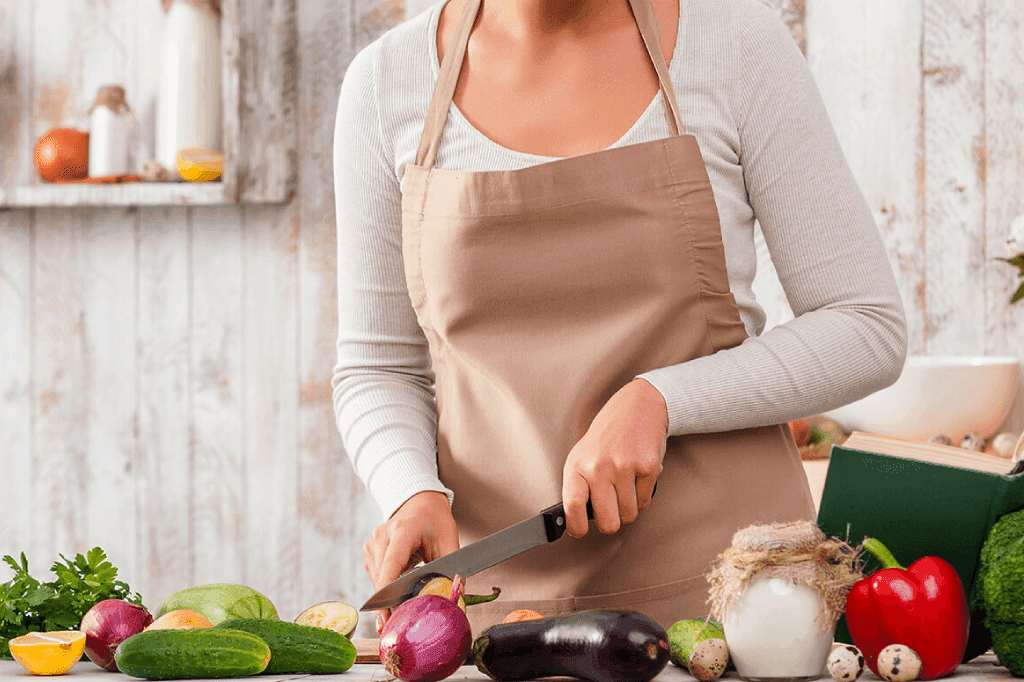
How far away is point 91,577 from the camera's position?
2.77 ft

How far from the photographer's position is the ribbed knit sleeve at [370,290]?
1.09 metres

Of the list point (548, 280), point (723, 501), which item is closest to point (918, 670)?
point (723, 501)

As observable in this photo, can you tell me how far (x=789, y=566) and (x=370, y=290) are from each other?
61 centimetres

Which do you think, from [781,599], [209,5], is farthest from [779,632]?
[209,5]

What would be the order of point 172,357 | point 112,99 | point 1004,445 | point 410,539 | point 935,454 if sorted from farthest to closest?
point 172,357 < point 112,99 < point 1004,445 < point 410,539 < point 935,454

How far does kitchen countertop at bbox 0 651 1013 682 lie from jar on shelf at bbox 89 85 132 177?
65.9 inches

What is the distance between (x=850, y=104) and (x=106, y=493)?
1.96 metres

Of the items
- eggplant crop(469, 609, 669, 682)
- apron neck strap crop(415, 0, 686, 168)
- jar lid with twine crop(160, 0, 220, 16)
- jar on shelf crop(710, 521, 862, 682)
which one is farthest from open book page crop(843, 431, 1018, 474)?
jar lid with twine crop(160, 0, 220, 16)

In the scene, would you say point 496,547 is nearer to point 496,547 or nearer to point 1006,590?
point 496,547

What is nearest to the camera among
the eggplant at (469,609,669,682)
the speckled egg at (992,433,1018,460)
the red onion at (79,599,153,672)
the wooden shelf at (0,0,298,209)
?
the eggplant at (469,609,669,682)

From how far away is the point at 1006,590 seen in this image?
64 cm

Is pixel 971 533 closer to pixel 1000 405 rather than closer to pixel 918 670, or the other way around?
pixel 918 670

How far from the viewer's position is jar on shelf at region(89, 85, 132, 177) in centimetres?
225

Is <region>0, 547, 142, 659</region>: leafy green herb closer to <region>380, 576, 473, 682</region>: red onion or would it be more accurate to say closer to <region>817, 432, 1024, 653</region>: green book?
<region>380, 576, 473, 682</region>: red onion
